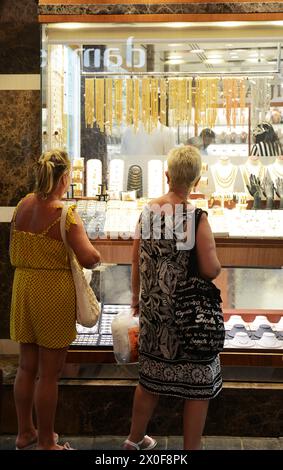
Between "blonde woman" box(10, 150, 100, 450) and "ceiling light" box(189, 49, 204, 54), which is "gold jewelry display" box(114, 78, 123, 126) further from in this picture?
"blonde woman" box(10, 150, 100, 450)

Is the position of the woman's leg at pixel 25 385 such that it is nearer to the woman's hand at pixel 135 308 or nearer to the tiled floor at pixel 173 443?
the tiled floor at pixel 173 443

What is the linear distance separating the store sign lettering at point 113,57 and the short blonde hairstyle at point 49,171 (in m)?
1.17

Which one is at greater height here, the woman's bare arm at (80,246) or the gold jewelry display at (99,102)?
the gold jewelry display at (99,102)

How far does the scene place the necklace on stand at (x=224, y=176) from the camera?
214 inches

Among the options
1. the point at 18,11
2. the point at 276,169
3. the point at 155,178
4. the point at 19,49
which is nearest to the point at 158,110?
the point at 155,178

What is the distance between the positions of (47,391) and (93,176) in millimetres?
1602

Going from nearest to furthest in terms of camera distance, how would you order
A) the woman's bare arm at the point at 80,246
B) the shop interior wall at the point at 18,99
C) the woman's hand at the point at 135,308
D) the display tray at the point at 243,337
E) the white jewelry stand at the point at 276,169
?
the woman's bare arm at the point at 80,246 → the woman's hand at the point at 135,308 → the display tray at the point at 243,337 → the shop interior wall at the point at 18,99 → the white jewelry stand at the point at 276,169

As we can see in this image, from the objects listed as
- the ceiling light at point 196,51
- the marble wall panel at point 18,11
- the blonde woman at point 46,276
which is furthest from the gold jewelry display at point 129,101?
the blonde woman at point 46,276

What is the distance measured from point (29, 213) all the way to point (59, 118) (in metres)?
1.17

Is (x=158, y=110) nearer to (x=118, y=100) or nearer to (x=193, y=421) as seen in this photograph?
(x=118, y=100)

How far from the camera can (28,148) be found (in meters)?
5.25
